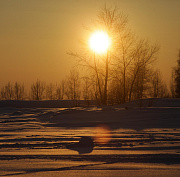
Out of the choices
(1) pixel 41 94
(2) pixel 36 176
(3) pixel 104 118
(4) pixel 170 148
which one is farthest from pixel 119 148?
(1) pixel 41 94

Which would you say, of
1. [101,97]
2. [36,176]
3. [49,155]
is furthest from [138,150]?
[101,97]

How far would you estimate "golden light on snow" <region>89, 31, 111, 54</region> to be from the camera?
2064cm

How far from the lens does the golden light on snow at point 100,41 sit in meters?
20.6

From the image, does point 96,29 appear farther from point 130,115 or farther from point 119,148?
point 119,148

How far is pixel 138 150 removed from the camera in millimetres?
5320

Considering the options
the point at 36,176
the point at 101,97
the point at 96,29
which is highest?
the point at 96,29

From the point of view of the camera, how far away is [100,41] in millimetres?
20641

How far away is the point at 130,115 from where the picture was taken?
12672 millimetres

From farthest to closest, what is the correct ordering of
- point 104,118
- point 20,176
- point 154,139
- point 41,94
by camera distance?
1. point 41,94
2. point 104,118
3. point 154,139
4. point 20,176

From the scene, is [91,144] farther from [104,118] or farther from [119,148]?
[104,118]

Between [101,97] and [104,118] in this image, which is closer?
[104,118]

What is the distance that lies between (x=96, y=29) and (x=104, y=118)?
9.83 m

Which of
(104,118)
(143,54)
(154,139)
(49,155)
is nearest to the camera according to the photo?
(49,155)

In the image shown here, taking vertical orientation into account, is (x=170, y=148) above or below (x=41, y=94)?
below
